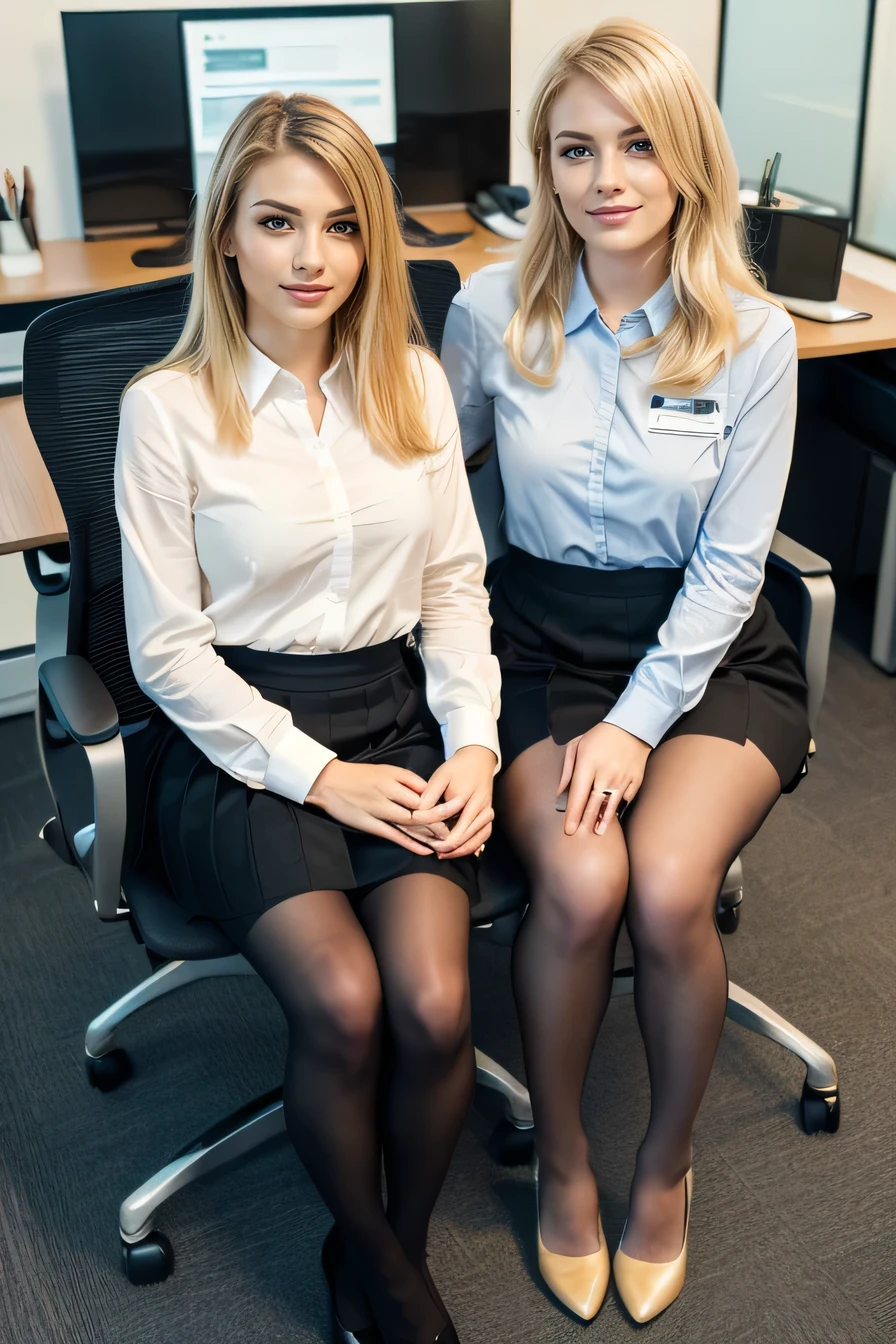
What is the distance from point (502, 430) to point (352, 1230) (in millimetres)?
1008

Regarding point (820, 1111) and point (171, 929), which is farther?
point (820, 1111)

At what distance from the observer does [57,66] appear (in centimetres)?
257

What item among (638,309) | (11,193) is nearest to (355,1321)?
(638,309)

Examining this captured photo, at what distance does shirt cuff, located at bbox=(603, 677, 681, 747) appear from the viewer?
1.58 metres

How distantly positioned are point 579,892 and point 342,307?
2.47 ft

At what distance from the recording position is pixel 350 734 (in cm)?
153

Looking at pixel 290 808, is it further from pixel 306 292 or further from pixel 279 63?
pixel 279 63

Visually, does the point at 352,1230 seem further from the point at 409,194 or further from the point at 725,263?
the point at 409,194

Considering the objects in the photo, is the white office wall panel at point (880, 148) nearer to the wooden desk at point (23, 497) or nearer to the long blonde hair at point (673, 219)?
the long blonde hair at point (673, 219)

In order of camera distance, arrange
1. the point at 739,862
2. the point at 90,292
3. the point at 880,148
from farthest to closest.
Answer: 1. the point at 880,148
2. the point at 90,292
3. the point at 739,862

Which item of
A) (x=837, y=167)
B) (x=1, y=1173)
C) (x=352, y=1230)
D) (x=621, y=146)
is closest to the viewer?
(x=352, y=1230)

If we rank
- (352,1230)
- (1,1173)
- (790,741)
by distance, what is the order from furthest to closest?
(1,1173) → (790,741) → (352,1230)

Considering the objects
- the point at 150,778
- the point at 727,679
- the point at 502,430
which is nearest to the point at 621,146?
the point at 502,430

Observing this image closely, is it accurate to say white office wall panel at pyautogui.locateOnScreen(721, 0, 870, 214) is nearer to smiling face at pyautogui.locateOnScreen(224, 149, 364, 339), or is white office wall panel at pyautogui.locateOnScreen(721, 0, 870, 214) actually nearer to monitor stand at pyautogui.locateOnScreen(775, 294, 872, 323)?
monitor stand at pyautogui.locateOnScreen(775, 294, 872, 323)
